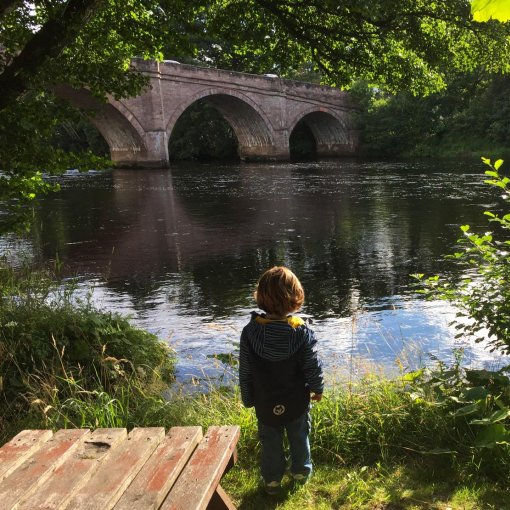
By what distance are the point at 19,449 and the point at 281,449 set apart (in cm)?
127

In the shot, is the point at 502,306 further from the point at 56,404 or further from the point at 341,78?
the point at 341,78

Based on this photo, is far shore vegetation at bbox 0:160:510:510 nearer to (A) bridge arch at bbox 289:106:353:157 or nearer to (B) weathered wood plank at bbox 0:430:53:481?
(B) weathered wood plank at bbox 0:430:53:481

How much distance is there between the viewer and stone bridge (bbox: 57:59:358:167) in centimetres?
3450

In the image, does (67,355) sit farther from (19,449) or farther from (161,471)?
(161,471)

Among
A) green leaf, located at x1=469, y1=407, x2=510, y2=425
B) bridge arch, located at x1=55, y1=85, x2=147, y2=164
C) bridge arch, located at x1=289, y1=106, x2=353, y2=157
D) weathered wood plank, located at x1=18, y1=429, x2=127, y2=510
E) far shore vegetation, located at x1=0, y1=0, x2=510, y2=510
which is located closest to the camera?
weathered wood plank, located at x1=18, y1=429, x2=127, y2=510

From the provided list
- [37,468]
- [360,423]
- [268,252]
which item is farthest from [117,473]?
[268,252]

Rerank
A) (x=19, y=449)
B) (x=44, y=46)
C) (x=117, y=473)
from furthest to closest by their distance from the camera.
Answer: (x=44, y=46)
(x=19, y=449)
(x=117, y=473)

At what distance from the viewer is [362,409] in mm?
3506

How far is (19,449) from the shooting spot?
2.22 metres

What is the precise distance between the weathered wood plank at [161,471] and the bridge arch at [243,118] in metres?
34.9

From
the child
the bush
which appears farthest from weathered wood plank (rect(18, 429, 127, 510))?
the bush

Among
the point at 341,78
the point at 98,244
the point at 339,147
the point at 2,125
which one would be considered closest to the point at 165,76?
the point at 339,147

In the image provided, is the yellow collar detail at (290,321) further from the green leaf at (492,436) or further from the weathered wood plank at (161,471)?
the green leaf at (492,436)

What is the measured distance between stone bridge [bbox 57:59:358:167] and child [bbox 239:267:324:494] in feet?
89.5
